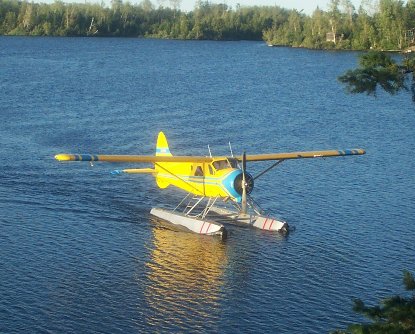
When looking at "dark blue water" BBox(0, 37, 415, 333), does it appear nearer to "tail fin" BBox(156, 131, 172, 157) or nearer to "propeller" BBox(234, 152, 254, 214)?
"propeller" BBox(234, 152, 254, 214)

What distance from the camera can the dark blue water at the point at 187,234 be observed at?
1914 cm

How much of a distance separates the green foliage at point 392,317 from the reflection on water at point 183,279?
9.42 m

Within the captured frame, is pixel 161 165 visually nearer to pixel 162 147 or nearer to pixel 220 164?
pixel 162 147

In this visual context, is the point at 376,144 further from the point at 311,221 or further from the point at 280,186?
the point at 311,221

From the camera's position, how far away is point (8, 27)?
13700 centimetres

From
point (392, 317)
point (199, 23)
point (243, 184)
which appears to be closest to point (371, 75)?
point (392, 317)

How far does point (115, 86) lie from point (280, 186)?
33872 mm

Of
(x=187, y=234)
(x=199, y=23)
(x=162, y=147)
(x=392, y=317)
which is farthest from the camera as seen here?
(x=199, y=23)

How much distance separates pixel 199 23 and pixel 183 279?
129196 millimetres

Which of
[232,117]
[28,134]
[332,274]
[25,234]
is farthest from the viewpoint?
[232,117]

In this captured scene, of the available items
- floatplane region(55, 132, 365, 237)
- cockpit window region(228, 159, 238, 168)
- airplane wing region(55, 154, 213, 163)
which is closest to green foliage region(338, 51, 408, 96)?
airplane wing region(55, 154, 213, 163)

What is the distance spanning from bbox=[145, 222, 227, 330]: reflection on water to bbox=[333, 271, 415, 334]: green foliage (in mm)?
9425

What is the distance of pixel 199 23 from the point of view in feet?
483

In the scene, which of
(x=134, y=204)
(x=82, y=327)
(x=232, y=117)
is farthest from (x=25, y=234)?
(x=232, y=117)
